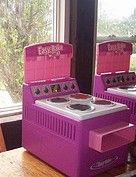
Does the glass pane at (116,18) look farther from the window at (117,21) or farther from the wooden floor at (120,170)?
the wooden floor at (120,170)

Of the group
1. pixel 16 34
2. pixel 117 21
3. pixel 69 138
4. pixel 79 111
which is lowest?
pixel 69 138

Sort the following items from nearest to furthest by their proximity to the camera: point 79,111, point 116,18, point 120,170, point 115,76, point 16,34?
point 79,111 → point 120,170 → point 115,76 → point 16,34 → point 116,18

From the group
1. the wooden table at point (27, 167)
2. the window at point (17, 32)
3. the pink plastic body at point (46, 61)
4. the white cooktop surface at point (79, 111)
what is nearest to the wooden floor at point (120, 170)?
the wooden table at point (27, 167)

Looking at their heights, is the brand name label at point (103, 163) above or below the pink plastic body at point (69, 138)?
below

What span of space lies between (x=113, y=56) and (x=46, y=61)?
43 cm

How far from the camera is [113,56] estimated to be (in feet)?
5.40

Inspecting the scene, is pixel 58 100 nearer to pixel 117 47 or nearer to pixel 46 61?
pixel 46 61

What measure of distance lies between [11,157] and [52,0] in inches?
45.6

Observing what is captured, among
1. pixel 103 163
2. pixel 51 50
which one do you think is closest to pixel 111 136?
pixel 103 163

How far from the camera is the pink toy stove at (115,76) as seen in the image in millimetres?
1445

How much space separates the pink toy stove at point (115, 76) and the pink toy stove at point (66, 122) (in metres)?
0.17

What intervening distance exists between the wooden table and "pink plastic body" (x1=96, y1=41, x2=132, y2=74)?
0.55m

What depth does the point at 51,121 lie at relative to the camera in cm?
121

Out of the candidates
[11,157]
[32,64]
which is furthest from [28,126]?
[32,64]
